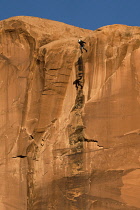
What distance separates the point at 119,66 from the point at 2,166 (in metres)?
5.21

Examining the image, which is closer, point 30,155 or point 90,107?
point 90,107

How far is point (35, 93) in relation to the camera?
16016 millimetres

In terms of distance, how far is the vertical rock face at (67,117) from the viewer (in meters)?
13.5

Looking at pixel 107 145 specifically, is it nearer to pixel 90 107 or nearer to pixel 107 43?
pixel 90 107

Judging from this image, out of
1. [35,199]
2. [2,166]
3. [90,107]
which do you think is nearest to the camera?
[90,107]

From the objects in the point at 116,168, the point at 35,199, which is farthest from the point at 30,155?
the point at 116,168

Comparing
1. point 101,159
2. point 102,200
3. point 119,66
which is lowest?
point 102,200

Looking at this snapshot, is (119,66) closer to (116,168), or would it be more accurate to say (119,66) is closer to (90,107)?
(90,107)

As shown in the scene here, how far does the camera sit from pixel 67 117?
14992 millimetres

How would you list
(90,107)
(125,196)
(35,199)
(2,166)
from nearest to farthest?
(125,196), (90,107), (35,199), (2,166)

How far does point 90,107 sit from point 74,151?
1274mm

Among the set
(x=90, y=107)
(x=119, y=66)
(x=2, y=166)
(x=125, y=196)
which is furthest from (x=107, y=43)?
(x=2, y=166)

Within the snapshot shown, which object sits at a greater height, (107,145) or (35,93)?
(35,93)

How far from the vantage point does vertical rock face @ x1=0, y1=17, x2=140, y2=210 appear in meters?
13.5
